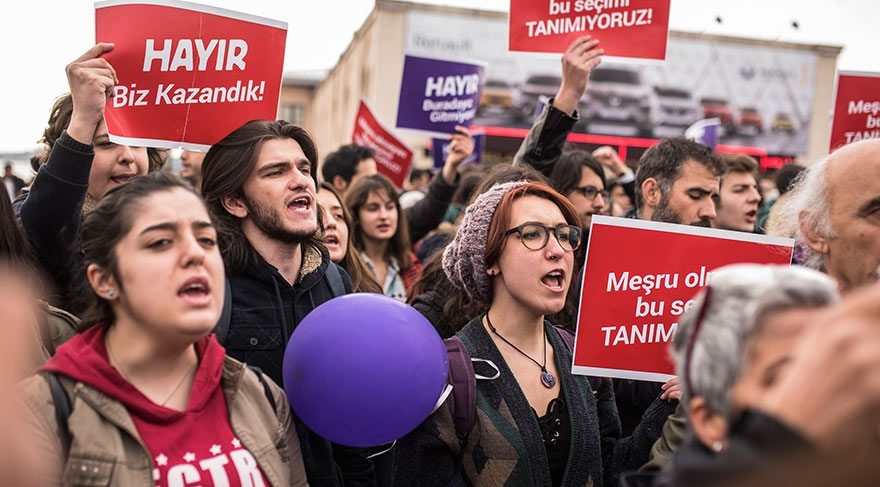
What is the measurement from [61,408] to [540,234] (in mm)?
1787

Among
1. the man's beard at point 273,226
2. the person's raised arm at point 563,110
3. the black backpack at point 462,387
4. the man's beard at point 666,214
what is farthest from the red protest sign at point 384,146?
the black backpack at point 462,387

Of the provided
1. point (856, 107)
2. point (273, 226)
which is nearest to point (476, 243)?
point (273, 226)

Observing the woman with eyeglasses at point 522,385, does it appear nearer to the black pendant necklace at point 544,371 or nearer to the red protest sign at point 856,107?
the black pendant necklace at point 544,371

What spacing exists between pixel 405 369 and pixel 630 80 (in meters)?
31.6

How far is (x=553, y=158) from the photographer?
Result: 4.92 m

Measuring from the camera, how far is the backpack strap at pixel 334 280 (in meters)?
3.61

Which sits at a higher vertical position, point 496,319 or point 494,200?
point 494,200

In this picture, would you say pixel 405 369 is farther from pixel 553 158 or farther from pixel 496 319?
pixel 553 158

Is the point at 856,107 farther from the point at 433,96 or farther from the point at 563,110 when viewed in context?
the point at 433,96

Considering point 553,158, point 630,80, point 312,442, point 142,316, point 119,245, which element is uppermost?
point 630,80

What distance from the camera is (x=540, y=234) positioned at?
10.8ft

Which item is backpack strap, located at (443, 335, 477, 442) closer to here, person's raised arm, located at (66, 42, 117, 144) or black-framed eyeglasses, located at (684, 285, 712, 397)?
black-framed eyeglasses, located at (684, 285, 712, 397)

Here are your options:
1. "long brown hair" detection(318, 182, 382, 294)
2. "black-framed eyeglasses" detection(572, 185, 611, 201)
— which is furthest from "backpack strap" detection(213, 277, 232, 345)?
"black-framed eyeglasses" detection(572, 185, 611, 201)

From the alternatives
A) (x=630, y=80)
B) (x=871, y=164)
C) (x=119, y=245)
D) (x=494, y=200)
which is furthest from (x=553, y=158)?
(x=630, y=80)
